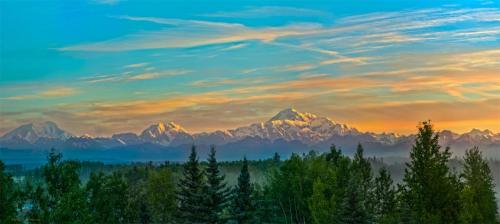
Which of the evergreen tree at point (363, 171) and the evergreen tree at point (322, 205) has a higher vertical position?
the evergreen tree at point (363, 171)

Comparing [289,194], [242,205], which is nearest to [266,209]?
[289,194]

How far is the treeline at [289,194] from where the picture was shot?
4909cm

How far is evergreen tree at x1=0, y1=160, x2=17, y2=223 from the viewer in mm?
51156

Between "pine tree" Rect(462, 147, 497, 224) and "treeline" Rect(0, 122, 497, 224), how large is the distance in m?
0.11

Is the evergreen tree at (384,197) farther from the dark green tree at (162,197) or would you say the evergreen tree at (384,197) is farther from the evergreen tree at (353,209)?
the dark green tree at (162,197)

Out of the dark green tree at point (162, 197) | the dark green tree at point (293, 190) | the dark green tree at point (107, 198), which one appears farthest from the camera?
the dark green tree at point (162, 197)

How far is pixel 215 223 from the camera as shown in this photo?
7556 cm

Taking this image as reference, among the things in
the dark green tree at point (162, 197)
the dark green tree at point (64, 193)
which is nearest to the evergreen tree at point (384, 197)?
the dark green tree at point (64, 193)

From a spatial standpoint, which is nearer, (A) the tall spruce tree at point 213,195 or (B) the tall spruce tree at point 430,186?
(B) the tall spruce tree at point 430,186

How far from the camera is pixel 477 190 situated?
70.5 m

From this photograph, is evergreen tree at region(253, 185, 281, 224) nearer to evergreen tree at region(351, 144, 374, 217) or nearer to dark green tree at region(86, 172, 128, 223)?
evergreen tree at region(351, 144, 374, 217)

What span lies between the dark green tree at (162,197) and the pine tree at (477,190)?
38675mm

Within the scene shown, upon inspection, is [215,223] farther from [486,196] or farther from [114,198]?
[486,196]

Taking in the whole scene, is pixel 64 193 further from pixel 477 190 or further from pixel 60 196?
pixel 477 190
